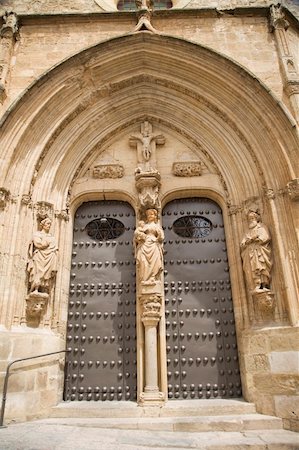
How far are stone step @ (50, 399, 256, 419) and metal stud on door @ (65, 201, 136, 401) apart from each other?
1.64 ft

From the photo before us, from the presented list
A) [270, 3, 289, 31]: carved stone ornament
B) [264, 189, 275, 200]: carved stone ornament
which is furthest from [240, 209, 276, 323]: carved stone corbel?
[270, 3, 289, 31]: carved stone ornament

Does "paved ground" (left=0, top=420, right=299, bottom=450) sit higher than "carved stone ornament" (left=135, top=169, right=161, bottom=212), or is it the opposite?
"carved stone ornament" (left=135, top=169, right=161, bottom=212)

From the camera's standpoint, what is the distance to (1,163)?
5.56 m

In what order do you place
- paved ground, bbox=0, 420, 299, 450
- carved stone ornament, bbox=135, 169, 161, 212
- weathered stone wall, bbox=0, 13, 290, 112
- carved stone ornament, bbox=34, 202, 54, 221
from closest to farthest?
paved ground, bbox=0, 420, 299, 450 < carved stone ornament, bbox=34, 202, 54, 221 < carved stone ornament, bbox=135, 169, 161, 212 < weathered stone wall, bbox=0, 13, 290, 112

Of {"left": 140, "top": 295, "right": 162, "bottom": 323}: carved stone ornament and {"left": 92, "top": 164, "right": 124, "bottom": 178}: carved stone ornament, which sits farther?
{"left": 92, "top": 164, "right": 124, "bottom": 178}: carved stone ornament

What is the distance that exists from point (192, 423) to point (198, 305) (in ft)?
6.19

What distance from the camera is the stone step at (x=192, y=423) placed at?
4180 mm

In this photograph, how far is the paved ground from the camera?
3.22 m

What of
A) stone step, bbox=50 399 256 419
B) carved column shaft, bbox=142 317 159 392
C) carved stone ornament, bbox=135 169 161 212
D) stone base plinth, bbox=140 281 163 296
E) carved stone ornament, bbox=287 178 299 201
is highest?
carved stone ornament, bbox=135 169 161 212

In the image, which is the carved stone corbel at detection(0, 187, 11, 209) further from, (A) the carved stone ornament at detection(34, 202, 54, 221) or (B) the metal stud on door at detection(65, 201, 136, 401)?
(B) the metal stud on door at detection(65, 201, 136, 401)

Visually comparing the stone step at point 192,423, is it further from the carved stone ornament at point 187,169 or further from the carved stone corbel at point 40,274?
the carved stone ornament at point 187,169

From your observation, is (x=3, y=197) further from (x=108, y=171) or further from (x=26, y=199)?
(x=108, y=171)

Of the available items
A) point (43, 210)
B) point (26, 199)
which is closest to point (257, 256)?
point (43, 210)

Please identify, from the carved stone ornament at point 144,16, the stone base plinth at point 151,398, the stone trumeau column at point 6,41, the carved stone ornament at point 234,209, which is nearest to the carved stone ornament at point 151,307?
the stone base plinth at point 151,398
